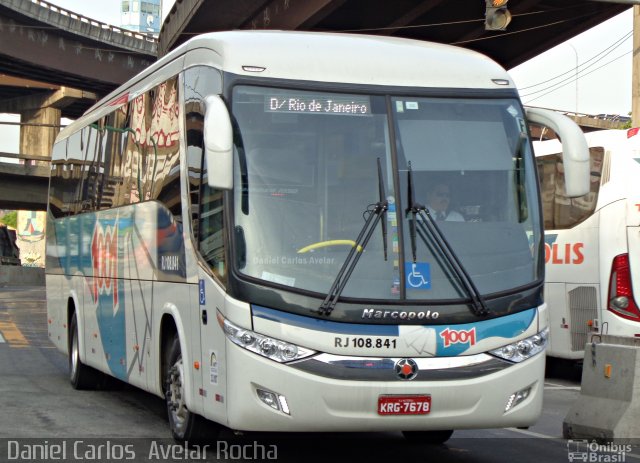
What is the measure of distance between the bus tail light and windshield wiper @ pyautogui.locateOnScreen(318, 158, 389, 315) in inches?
303

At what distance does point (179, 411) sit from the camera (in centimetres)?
927

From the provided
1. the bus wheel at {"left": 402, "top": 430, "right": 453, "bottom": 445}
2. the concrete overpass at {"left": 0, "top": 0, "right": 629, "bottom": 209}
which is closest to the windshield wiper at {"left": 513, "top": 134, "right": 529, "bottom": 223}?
the bus wheel at {"left": 402, "top": 430, "right": 453, "bottom": 445}

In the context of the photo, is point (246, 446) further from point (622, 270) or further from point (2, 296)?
point (2, 296)

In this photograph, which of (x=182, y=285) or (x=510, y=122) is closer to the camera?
(x=510, y=122)

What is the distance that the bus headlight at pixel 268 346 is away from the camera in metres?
7.57

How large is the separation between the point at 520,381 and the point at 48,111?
64.3 m

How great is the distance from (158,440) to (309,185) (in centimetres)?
305

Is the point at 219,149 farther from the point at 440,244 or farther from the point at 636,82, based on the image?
the point at 636,82

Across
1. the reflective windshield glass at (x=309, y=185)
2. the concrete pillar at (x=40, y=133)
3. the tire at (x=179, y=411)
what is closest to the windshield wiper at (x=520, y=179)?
the reflective windshield glass at (x=309, y=185)

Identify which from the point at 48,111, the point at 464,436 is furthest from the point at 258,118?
the point at 48,111

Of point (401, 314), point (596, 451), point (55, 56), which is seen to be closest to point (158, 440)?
point (401, 314)

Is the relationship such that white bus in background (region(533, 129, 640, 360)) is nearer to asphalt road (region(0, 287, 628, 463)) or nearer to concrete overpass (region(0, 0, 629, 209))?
asphalt road (region(0, 287, 628, 463))

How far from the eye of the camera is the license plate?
7.60 meters

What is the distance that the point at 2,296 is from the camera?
42.6 metres
